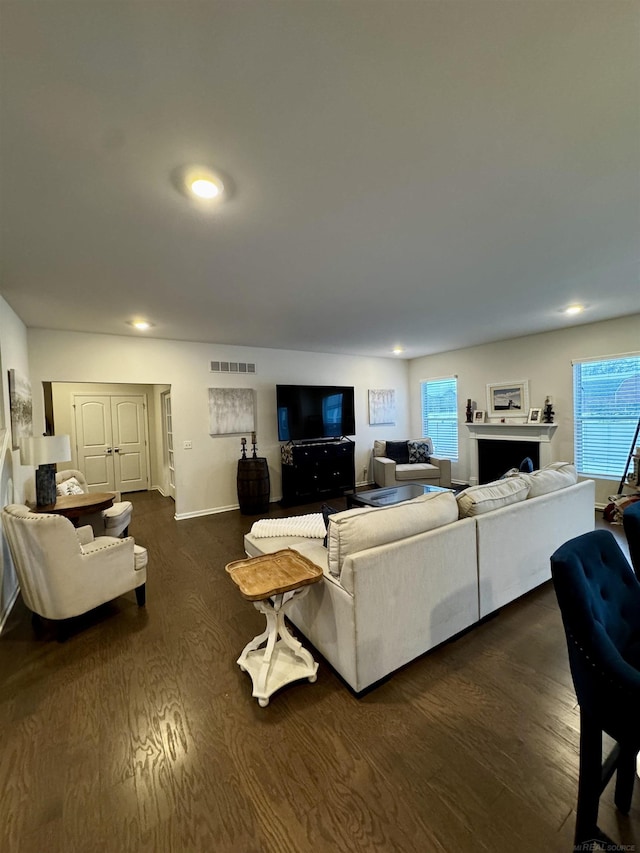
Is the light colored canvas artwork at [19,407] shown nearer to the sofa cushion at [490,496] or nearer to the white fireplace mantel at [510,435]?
the sofa cushion at [490,496]

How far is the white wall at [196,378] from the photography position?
429 centimetres

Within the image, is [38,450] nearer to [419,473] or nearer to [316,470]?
[316,470]

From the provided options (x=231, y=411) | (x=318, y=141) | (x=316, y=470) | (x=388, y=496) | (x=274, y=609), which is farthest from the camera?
(x=316, y=470)

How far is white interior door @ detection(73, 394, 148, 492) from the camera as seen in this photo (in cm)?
630

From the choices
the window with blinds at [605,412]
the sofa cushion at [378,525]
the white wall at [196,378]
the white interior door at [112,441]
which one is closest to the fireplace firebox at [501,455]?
the window with blinds at [605,412]

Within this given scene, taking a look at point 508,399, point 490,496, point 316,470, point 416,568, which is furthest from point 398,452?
point 416,568

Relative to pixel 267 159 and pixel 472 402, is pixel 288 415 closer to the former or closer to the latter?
pixel 472 402

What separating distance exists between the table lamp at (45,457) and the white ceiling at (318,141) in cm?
132

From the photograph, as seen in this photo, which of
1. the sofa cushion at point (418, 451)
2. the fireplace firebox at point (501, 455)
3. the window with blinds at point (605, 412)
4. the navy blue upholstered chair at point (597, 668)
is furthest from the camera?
the sofa cushion at point (418, 451)

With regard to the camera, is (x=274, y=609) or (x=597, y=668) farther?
(x=274, y=609)

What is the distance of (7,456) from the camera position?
2.93 meters

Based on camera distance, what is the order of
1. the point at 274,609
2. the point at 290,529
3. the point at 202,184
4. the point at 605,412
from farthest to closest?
the point at 605,412
the point at 290,529
the point at 274,609
the point at 202,184

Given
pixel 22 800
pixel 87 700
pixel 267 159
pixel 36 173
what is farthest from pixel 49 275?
pixel 22 800

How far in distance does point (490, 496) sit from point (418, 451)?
398 centimetres
